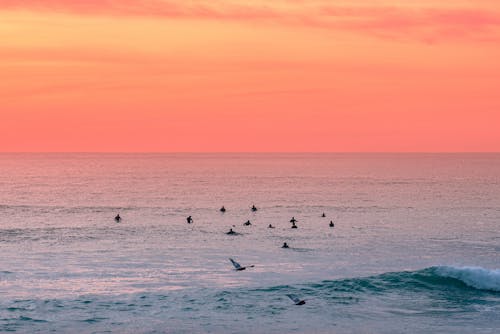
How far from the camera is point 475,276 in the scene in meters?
47.9

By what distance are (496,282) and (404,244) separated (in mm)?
20258

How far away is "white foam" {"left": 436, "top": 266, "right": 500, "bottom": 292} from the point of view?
153ft

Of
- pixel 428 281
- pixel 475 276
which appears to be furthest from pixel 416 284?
pixel 475 276

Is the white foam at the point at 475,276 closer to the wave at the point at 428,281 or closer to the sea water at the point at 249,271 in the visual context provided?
the wave at the point at 428,281

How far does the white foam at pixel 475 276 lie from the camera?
46500mm

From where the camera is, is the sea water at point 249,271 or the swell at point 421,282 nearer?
the sea water at point 249,271

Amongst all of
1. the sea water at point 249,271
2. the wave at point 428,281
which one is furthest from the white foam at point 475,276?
the sea water at point 249,271

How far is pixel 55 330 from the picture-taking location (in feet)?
116

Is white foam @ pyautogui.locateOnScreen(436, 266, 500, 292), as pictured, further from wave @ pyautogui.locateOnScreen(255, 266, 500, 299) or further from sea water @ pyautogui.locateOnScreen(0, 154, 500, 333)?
sea water @ pyautogui.locateOnScreen(0, 154, 500, 333)

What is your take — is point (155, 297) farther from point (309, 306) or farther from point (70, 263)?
point (70, 263)

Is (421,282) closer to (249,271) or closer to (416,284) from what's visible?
(416,284)

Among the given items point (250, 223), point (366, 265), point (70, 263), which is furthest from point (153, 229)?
point (366, 265)

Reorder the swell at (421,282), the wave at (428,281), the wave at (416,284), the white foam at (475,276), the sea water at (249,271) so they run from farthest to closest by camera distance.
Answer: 1. the white foam at (475,276)
2. the wave at (428,281)
3. the swell at (421,282)
4. the wave at (416,284)
5. the sea water at (249,271)

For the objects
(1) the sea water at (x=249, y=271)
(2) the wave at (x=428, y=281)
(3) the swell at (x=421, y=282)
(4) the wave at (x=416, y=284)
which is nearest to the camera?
(1) the sea water at (x=249, y=271)
